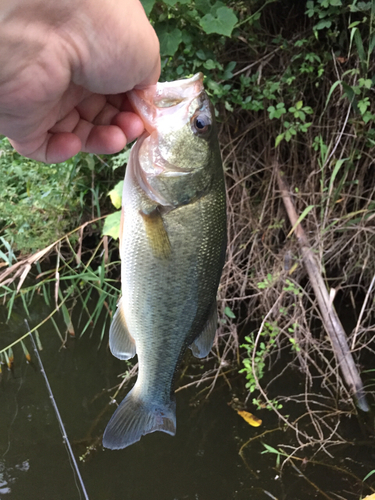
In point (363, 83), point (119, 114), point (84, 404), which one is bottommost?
point (84, 404)

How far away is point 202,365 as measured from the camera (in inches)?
121

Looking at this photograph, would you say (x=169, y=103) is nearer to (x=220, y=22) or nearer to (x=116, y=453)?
(x=220, y=22)

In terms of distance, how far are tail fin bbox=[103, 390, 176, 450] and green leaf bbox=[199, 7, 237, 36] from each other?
197 centimetres

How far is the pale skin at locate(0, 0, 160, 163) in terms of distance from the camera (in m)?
0.85

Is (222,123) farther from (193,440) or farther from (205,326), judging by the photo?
(193,440)

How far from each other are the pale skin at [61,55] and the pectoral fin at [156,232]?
41 cm

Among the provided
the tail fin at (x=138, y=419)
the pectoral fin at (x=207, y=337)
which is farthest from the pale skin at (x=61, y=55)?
the tail fin at (x=138, y=419)

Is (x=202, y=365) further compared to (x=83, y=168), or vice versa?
(x=83, y=168)

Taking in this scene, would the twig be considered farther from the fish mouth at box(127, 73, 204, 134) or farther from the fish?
the fish mouth at box(127, 73, 204, 134)

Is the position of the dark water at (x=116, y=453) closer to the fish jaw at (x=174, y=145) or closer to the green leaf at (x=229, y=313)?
the green leaf at (x=229, y=313)

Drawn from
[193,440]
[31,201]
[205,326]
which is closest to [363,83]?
[205,326]

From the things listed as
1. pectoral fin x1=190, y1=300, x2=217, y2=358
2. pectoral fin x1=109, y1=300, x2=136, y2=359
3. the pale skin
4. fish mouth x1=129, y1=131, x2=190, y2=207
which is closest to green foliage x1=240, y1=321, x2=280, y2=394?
pectoral fin x1=190, y1=300, x2=217, y2=358

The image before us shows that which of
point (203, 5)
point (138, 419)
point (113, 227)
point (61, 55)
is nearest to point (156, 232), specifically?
point (61, 55)

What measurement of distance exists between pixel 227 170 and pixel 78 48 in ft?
7.17
